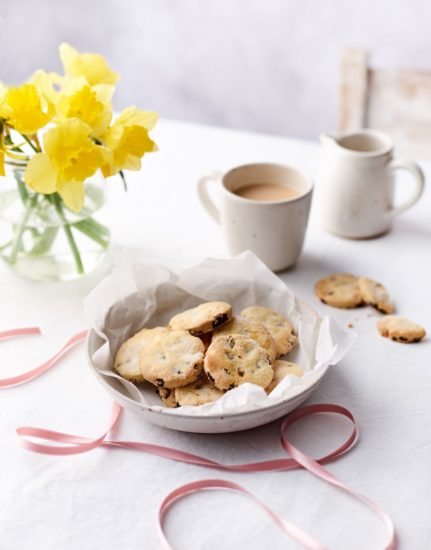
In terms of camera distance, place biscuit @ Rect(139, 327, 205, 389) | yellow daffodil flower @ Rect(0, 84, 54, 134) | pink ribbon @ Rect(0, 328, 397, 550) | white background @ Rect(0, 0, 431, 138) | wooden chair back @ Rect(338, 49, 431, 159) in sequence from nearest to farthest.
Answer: pink ribbon @ Rect(0, 328, 397, 550), biscuit @ Rect(139, 327, 205, 389), yellow daffodil flower @ Rect(0, 84, 54, 134), wooden chair back @ Rect(338, 49, 431, 159), white background @ Rect(0, 0, 431, 138)

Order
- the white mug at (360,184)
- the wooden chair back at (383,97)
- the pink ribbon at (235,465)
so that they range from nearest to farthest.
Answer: the pink ribbon at (235,465), the white mug at (360,184), the wooden chair back at (383,97)

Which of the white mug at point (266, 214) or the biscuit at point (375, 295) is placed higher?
the white mug at point (266, 214)

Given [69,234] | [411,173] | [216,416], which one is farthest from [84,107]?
[411,173]

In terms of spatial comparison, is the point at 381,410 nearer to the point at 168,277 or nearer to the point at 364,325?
the point at 364,325

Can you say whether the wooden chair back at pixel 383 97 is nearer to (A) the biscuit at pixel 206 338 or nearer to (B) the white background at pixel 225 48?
(B) the white background at pixel 225 48

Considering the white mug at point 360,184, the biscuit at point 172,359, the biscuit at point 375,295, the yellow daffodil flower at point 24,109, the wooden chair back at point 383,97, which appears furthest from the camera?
the wooden chair back at point 383,97

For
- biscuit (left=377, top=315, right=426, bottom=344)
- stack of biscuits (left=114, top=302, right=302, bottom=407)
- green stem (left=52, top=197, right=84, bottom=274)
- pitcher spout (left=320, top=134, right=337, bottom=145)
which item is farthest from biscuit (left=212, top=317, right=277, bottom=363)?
pitcher spout (left=320, top=134, right=337, bottom=145)

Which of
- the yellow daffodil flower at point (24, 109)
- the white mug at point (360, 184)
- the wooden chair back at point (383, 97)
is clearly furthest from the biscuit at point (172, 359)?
the wooden chair back at point (383, 97)

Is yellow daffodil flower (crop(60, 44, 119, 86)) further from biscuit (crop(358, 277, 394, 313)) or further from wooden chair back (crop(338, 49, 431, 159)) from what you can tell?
wooden chair back (crop(338, 49, 431, 159))
